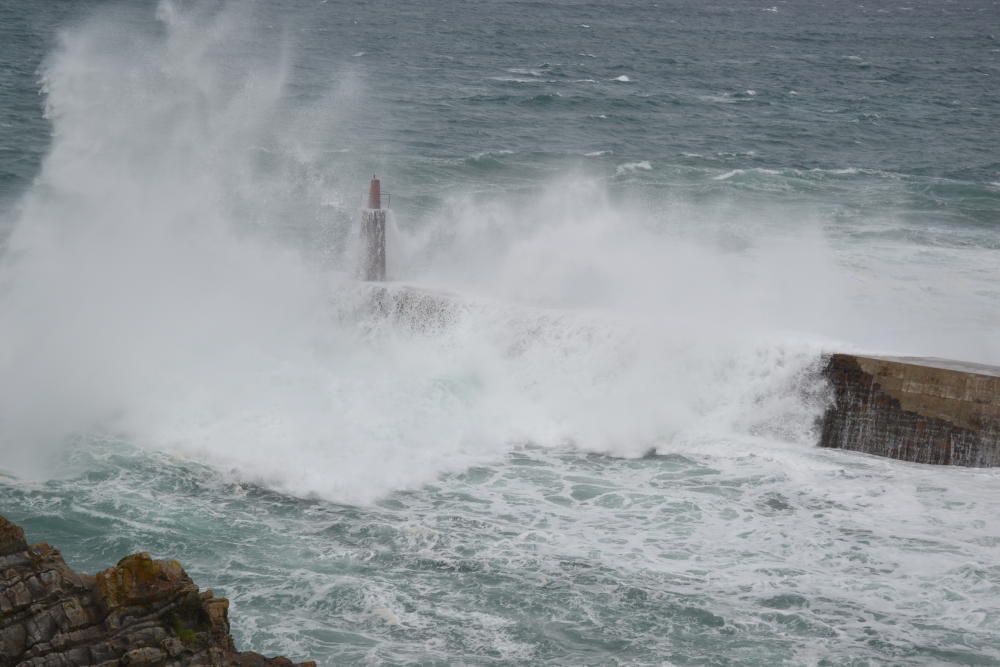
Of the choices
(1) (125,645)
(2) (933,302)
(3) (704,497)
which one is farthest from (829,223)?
(1) (125,645)

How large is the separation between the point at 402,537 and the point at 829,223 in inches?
639

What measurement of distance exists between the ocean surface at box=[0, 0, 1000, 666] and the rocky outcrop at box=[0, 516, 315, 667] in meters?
2.08

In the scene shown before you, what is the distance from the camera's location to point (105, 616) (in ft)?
26.8

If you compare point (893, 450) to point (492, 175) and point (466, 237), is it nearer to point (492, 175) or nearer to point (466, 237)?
point (466, 237)

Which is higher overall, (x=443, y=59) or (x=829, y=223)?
(x=443, y=59)

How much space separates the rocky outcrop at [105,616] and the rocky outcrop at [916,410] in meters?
8.91

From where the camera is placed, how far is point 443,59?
50031 millimetres

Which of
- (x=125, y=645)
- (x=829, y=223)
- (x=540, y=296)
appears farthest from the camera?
(x=829, y=223)

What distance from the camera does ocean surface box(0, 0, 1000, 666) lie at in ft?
37.7

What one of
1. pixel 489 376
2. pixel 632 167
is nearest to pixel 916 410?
pixel 489 376

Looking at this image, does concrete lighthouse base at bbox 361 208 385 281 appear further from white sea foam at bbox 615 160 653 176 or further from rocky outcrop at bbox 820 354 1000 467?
white sea foam at bbox 615 160 653 176

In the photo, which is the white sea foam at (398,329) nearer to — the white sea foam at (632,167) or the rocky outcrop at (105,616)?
the rocky outcrop at (105,616)

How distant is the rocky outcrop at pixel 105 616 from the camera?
7922 millimetres

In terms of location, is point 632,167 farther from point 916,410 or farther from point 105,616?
point 105,616
